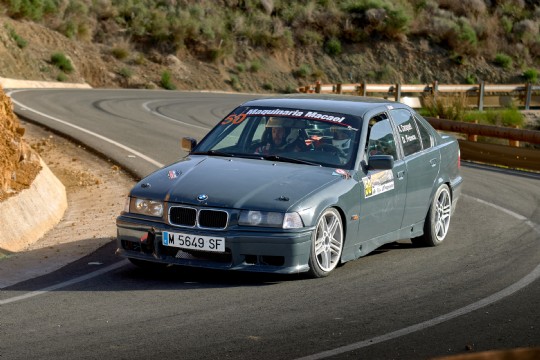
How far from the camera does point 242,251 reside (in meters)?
8.69

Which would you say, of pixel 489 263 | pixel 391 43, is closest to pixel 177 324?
pixel 489 263

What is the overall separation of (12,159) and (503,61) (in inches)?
2040

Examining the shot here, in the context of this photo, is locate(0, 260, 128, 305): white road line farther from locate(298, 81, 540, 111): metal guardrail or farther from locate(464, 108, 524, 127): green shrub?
locate(298, 81, 540, 111): metal guardrail

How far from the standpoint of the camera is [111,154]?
18031mm

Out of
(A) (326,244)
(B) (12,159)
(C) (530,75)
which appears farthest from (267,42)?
(A) (326,244)

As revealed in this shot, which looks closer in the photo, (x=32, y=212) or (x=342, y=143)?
(x=342, y=143)

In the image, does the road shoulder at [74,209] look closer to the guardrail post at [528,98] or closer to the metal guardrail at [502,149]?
the metal guardrail at [502,149]

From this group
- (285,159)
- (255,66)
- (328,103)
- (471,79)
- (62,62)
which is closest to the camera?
(285,159)

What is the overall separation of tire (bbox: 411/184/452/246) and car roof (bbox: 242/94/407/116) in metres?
1.12

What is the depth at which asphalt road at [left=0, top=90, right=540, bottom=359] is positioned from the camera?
686cm

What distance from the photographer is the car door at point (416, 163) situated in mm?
10727

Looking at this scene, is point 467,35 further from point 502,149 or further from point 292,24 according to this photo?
point 502,149

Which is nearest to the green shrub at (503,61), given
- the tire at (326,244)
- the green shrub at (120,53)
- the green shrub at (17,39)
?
the green shrub at (120,53)

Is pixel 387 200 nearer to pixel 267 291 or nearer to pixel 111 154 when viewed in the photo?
pixel 267 291
